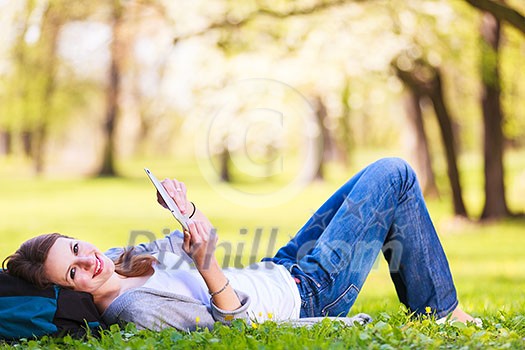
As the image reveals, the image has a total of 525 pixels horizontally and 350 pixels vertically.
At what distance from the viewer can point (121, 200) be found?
22.2 m

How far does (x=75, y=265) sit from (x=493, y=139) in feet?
35.3

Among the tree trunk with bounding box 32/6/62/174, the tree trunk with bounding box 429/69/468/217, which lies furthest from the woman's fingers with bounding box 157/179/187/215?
the tree trunk with bounding box 32/6/62/174

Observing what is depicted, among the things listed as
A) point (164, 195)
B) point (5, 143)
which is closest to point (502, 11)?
point (164, 195)

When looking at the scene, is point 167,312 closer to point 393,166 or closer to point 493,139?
point 393,166

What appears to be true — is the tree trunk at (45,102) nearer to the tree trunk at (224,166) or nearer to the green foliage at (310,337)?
the tree trunk at (224,166)

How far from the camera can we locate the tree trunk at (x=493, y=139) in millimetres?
12797

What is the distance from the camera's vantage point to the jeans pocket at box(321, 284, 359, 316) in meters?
3.48

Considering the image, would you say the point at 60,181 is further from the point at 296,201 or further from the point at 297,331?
the point at 297,331

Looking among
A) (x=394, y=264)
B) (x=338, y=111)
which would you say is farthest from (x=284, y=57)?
(x=394, y=264)

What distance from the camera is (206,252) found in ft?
9.45

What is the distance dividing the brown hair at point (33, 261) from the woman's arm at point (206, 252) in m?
0.48

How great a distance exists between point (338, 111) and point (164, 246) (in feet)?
58.8

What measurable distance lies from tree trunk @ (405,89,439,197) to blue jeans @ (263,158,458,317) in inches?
583

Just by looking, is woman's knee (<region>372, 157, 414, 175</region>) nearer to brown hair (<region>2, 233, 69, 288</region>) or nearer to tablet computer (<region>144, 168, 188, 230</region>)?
tablet computer (<region>144, 168, 188, 230</region>)
